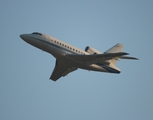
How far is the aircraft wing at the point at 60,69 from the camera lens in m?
29.1

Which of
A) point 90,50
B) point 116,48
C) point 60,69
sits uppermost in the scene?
point 116,48

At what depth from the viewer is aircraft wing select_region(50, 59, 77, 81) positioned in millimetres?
29125

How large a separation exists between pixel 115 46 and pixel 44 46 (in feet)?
34.3

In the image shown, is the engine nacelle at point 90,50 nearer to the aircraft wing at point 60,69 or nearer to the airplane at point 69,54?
the airplane at point 69,54

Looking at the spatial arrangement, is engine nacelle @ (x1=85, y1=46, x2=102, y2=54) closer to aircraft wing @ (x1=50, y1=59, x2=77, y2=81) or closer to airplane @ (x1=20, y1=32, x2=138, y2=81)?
airplane @ (x1=20, y1=32, x2=138, y2=81)

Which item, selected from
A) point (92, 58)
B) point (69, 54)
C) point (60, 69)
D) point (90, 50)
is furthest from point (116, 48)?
point (69, 54)

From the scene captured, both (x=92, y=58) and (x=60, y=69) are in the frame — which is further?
(x=60, y=69)

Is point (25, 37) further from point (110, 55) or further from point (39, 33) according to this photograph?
point (110, 55)

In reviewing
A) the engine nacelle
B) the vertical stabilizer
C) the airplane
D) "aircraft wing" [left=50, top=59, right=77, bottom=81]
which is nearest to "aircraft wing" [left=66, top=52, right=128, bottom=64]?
the airplane

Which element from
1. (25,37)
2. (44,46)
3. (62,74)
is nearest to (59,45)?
(44,46)

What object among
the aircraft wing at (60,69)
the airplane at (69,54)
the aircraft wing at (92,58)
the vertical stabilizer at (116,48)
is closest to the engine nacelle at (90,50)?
the airplane at (69,54)

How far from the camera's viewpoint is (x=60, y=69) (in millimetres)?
30016

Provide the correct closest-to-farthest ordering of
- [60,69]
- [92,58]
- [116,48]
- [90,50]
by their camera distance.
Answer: [92,58] → [90,50] → [60,69] → [116,48]

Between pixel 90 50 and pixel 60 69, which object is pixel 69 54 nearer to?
pixel 90 50
